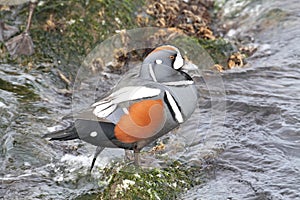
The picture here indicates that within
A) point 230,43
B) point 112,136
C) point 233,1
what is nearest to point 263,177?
point 112,136

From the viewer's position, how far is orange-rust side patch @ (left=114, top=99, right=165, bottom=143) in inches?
182

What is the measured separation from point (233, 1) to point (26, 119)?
4.66m

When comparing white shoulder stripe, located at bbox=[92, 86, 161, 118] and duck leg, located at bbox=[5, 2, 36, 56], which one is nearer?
white shoulder stripe, located at bbox=[92, 86, 161, 118]

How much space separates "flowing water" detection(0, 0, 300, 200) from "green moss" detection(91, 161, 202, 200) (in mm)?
121

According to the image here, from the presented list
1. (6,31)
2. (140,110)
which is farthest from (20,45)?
(140,110)

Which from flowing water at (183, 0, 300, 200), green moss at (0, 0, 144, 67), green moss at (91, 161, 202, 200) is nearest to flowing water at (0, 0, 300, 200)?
flowing water at (183, 0, 300, 200)

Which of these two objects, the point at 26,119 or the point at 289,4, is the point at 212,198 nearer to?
the point at 26,119

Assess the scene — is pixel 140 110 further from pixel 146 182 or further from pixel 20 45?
pixel 20 45

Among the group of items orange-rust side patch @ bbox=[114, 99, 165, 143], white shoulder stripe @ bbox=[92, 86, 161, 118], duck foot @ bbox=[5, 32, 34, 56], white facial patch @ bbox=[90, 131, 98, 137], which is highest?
duck foot @ bbox=[5, 32, 34, 56]

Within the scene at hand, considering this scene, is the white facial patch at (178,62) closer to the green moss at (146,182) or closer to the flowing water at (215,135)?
the green moss at (146,182)

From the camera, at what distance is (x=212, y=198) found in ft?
16.9

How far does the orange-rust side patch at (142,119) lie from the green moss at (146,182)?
0.48 m

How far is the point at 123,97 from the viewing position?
469cm

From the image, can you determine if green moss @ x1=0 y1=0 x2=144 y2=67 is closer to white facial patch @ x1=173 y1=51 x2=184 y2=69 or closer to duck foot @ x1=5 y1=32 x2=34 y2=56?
duck foot @ x1=5 y1=32 x2=34 y2=56
